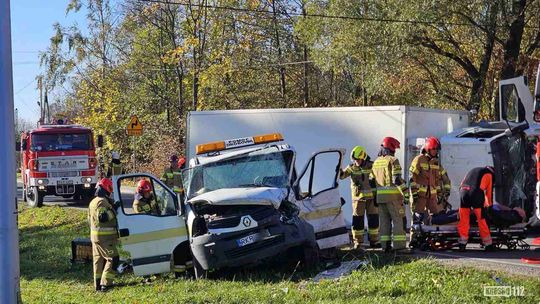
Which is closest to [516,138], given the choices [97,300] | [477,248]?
[477,248]

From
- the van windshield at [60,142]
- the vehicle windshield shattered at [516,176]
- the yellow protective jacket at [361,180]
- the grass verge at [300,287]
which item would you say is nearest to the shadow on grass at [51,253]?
the grass verge at [300,287]

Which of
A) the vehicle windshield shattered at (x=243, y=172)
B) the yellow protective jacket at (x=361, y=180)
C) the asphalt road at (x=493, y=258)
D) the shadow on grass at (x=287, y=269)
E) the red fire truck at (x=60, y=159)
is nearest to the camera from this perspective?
the asphalt road at (x=493, y=258)

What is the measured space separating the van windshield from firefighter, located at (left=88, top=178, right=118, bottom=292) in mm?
11186

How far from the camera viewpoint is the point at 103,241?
30.8 feet

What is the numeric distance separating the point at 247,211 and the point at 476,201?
3.40m

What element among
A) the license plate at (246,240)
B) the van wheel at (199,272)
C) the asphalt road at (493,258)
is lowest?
the van wheel at (199,272)

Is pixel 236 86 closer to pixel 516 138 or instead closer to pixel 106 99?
pixel 106 99

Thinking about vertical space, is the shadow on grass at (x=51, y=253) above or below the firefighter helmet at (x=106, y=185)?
below

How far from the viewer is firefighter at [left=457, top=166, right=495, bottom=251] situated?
9023mm

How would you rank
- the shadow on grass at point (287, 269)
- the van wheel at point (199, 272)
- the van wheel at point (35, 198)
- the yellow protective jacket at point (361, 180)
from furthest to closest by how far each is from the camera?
the van wheel at point (35, 198) → the yellow protective jacket at point (361, 180) → the van wheel at point (199, 272) → the shadow on grass at point (287, 269)

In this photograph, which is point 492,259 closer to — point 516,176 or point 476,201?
point 476,201

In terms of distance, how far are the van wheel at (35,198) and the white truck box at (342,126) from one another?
26.4 feet

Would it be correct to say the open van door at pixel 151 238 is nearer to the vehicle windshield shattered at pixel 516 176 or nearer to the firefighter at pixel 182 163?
the vehicle windshield shattered at pixel 516 176

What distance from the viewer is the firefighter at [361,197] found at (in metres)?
10.3
